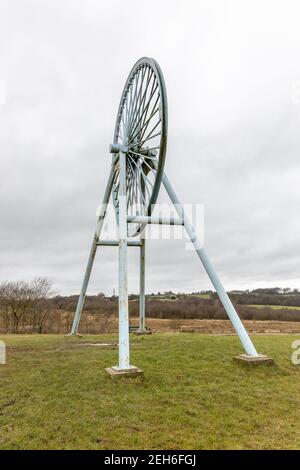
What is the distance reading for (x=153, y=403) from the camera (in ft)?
24.4

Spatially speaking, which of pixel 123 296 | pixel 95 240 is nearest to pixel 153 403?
pixel 123 296

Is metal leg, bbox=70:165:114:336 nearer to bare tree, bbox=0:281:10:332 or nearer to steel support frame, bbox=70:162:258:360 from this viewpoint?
steel support frame, bbox=70:162:258:360

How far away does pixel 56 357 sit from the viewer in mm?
12180

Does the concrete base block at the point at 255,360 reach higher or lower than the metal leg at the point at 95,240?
lower

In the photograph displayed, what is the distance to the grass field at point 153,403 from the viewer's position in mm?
5824

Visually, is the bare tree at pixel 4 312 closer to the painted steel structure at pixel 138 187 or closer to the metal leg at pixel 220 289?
the painted steel structure at pixel 138 187

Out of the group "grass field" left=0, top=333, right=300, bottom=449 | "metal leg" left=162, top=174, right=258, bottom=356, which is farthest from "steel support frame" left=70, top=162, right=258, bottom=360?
"grass field" left=0, top=333, right=300, bottom=449

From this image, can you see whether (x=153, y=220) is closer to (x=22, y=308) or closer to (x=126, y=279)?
(x=126, y=279)

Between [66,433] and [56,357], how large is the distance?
643cm

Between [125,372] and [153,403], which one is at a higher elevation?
[125,372]

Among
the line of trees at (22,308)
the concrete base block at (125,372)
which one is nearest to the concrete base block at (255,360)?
the concrete base block at (125,372)

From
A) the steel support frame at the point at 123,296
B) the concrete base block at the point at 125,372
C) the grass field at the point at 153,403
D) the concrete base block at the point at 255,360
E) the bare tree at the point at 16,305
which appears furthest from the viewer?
the bare tree at the point at 16,305

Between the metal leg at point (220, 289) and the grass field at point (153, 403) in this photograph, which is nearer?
the grass field at point (153, 403)
